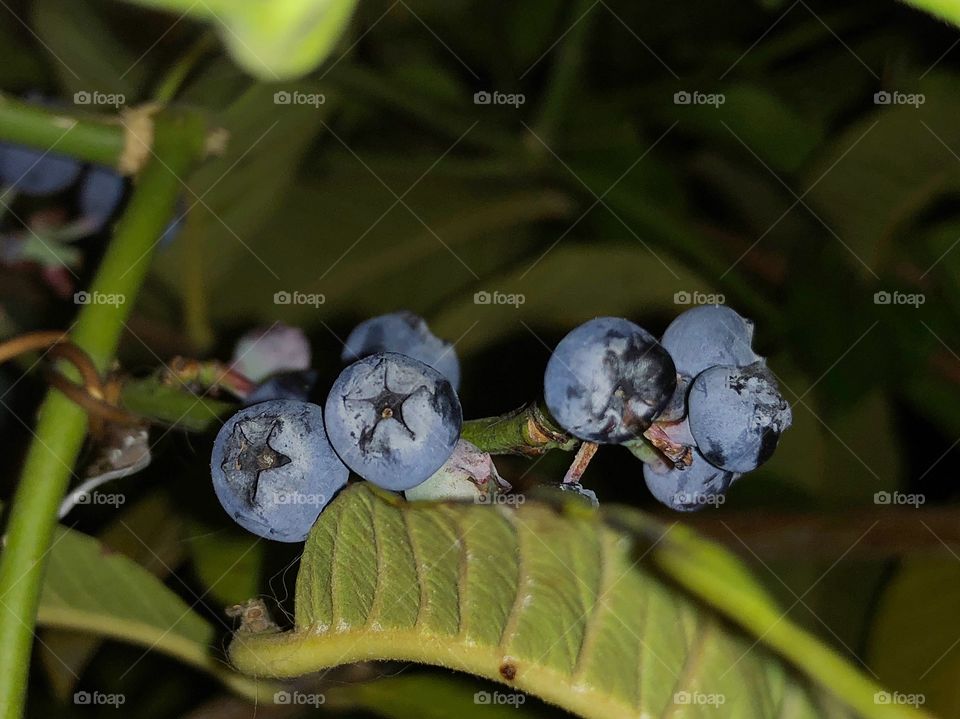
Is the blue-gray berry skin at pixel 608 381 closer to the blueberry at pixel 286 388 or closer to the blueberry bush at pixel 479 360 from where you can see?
the blueberry bush at pixel 479 360

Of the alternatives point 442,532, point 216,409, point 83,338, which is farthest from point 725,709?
point 83,338

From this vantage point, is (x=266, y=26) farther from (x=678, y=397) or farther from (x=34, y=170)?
(x=34, y=170)

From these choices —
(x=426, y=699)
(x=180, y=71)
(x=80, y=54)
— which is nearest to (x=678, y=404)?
(x=426, y=699)

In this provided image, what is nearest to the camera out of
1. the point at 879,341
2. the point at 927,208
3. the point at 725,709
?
the point at 725,709

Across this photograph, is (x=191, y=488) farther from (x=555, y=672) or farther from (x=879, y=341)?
(x=879, y=341)

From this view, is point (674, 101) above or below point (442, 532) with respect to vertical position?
above

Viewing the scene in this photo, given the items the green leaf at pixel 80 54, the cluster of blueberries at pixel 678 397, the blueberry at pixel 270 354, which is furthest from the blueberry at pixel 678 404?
the green leaf at pixel 80 54
